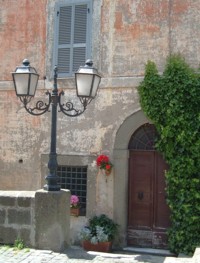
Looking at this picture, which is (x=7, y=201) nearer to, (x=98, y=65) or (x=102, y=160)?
(x=102, y=160)

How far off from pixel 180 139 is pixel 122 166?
141cm

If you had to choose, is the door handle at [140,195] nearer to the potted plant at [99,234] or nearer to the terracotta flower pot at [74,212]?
the potted plant at [99,234]

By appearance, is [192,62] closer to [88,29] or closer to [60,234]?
[88,29]

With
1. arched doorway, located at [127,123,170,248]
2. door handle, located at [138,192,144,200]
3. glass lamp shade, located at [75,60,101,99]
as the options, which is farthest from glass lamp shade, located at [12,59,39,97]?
door handle, located at [138,192,144,200]

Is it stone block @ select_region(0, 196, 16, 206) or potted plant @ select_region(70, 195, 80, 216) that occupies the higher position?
stone block @ select_region(0, 196, 16, 206)

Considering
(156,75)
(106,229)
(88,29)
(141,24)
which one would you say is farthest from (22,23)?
(106,229)

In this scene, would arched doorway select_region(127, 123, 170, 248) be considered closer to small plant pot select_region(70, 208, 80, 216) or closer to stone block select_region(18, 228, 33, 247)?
small plant pot select_region(70, 208, 80, 216)

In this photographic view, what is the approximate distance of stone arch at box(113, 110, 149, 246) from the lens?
336 inches

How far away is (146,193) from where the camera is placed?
856 centimetres

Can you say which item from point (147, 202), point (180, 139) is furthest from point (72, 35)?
point (147, 202)

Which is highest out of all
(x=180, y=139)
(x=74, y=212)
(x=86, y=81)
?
(x=86, y=81)

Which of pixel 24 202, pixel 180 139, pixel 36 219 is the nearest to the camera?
pixel 36 219

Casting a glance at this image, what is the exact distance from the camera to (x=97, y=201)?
8711 millimetres

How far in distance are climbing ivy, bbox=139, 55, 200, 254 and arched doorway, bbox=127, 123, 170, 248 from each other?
0.33 metres
